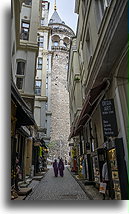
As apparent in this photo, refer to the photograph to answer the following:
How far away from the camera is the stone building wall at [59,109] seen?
40191 mm

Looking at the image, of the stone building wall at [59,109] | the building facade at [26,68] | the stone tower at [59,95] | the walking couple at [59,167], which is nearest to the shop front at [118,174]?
the building facade at [26,68]

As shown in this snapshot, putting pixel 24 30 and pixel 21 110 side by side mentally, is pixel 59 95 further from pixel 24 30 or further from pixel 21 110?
pixel 21 110

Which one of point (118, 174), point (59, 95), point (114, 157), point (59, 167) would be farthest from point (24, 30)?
point (59, 95)

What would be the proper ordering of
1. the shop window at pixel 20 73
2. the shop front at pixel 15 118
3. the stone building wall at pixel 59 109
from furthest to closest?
1. the stone building wall at pixel 59 109
2. the shop window at pixel 20 73
3. the shop front at pixel 15 118

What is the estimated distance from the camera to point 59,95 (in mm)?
45094

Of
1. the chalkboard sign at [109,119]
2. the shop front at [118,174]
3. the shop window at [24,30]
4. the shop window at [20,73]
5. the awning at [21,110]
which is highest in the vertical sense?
the shop window at [24,30]

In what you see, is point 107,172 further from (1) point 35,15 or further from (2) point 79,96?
(1) point 35,15

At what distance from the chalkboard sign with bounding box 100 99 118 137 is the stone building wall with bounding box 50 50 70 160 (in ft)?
114

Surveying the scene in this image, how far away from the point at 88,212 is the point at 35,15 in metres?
14.8

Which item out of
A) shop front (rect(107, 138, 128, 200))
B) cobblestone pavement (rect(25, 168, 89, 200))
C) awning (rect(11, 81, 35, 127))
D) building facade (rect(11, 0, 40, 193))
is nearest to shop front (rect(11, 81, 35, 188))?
awning (rect(11, 81, 35, 127))

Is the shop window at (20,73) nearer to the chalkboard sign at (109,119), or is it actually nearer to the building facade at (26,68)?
the building facade at (26,68)

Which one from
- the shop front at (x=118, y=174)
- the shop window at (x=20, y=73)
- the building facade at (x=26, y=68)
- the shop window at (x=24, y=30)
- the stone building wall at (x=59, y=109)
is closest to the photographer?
the shop front at (x=118, y=174)

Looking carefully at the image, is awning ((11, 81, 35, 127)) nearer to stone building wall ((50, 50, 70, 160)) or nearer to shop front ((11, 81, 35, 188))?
shop front ((11, 81, 35, 188))

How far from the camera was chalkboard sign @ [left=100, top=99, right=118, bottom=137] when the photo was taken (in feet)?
18.1
